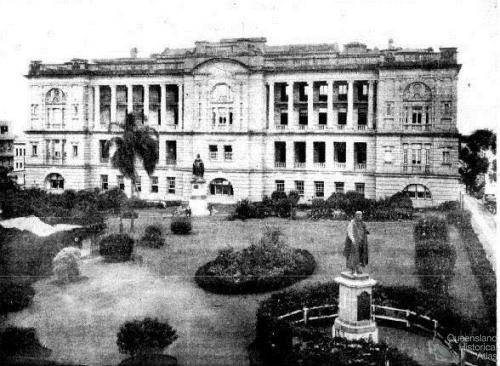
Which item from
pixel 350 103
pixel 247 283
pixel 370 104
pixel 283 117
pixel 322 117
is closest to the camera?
pixel 247 283

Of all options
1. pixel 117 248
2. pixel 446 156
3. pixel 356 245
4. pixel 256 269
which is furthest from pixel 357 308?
pixel 446 156

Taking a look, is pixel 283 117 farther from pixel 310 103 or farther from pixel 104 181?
pixel 104 181

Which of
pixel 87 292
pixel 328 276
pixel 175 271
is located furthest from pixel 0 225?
pixel 328 276

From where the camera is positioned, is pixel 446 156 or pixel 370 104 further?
pixel 370 104

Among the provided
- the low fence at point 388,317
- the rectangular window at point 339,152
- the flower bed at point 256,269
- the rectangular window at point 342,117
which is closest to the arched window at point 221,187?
the rectangular window at point 339,152

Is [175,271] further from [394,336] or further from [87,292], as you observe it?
[394,336]

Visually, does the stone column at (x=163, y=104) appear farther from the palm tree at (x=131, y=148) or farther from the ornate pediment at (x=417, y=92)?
the ornate pediment at (x=417, y=92)
